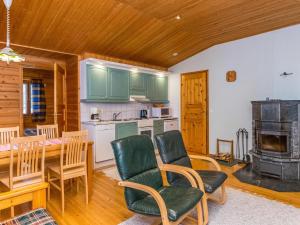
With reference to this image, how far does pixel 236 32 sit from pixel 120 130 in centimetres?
335

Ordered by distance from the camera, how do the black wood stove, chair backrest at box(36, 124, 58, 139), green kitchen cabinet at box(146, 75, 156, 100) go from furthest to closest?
green kitchen cabinet at box(146, 75, 156, 100) < the black wood stove < chair backrest at box(36, 124, 58, 139)

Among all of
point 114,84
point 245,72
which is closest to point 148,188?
point 114,84

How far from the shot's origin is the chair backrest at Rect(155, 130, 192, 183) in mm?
2688

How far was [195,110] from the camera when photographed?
18.9ft

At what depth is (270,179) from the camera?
3.71 metres

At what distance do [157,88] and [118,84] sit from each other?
56.0 inches

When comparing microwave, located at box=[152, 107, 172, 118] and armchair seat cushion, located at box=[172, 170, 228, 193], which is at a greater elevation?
microwave, located at box=[152, 107, 172, 118]

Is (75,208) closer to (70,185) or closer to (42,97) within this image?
(70,185)

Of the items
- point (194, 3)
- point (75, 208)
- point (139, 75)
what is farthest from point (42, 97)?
point (194, 3)

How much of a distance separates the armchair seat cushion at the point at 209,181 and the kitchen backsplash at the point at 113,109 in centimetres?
287

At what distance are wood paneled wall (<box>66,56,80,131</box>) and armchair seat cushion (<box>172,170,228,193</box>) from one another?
9.49 feet

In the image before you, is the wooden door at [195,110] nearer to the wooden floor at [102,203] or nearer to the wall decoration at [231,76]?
the wall decoration at [231,76]

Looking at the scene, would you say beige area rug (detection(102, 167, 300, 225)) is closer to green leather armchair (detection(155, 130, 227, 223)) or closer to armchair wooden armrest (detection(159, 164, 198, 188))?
green leather armchair (detection(155, 130, 227, 223))

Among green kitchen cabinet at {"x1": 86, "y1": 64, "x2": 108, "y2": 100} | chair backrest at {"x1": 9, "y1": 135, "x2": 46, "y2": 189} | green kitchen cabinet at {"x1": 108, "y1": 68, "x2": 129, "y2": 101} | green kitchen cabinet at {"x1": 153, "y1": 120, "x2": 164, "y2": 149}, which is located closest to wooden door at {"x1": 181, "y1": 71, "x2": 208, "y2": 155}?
green kitchen cabinet at {"x1": 153, "y1": 120, "x2": 164, "y2": 149}
